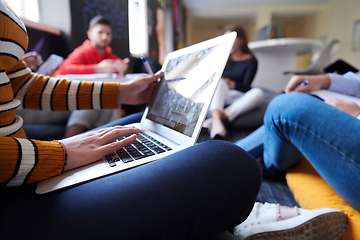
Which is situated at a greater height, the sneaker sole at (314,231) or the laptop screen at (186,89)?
the laptop screen at (186,89)

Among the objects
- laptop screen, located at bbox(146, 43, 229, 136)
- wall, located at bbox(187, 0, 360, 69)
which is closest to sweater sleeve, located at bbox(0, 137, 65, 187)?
laptop screen, located at bbox(146, 43, 229, 136)

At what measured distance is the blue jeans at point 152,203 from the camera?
0.95ft

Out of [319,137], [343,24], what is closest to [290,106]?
[319,137]

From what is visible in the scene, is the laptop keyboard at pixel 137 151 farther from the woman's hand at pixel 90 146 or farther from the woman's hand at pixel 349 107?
the woman's hand at pixel 349 107

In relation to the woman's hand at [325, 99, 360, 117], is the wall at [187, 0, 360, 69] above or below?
above

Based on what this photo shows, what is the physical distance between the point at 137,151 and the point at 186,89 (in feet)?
0.61

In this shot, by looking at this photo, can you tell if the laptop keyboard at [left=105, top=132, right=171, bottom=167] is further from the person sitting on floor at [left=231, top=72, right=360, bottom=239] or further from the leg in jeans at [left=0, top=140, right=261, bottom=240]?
the person sitting on floor at [left=231, top=72, right=360, bottom=239]

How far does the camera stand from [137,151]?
435 millimetres

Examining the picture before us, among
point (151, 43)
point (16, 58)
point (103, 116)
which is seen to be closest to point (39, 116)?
point (103, 116)

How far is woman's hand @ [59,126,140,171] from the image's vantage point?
384 mm

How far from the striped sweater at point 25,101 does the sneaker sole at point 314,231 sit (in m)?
0.40

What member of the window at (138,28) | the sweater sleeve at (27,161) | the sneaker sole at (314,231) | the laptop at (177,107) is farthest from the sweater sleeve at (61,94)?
the window at (138,28)

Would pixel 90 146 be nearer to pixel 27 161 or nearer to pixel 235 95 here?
pixel 27 161

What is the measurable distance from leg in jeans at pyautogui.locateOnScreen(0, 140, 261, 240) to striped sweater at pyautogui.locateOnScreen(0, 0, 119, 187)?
5 cm
